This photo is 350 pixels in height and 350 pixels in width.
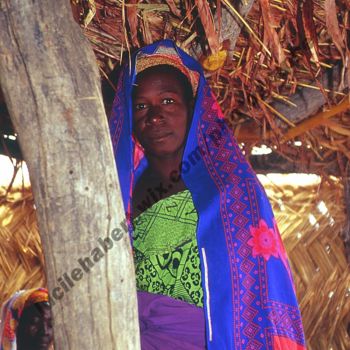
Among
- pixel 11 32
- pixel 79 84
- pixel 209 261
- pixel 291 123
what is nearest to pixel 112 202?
pixel 79 84

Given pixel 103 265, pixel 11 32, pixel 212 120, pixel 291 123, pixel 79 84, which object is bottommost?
pixel 103 265

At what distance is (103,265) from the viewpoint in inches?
60.3

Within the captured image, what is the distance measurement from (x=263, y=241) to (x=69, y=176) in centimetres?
87

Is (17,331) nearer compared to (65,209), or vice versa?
(65,209)

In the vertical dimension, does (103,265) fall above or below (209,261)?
below

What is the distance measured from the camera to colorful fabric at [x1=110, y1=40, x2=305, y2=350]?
215cm

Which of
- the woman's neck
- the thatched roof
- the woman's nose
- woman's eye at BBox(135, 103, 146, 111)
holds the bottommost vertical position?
the woman's neck

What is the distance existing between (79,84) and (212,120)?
94cm

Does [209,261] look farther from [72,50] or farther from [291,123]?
[291,123]

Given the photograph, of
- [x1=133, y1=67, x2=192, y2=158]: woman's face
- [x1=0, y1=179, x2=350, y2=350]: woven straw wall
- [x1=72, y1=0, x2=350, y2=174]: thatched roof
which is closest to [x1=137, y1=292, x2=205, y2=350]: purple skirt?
[x1=133, y1=67, x2=192, y2=158]: woman's face

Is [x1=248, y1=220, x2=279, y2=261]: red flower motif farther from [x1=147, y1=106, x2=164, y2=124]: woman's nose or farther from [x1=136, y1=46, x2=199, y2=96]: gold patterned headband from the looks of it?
[x1=136, y1=46, x2=199, y2=96]: gold patterned headband

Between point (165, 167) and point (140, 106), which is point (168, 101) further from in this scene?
point (165, 167)

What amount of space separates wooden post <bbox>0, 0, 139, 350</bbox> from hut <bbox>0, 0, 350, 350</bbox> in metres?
0.48

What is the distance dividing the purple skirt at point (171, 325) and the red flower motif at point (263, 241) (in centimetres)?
25
